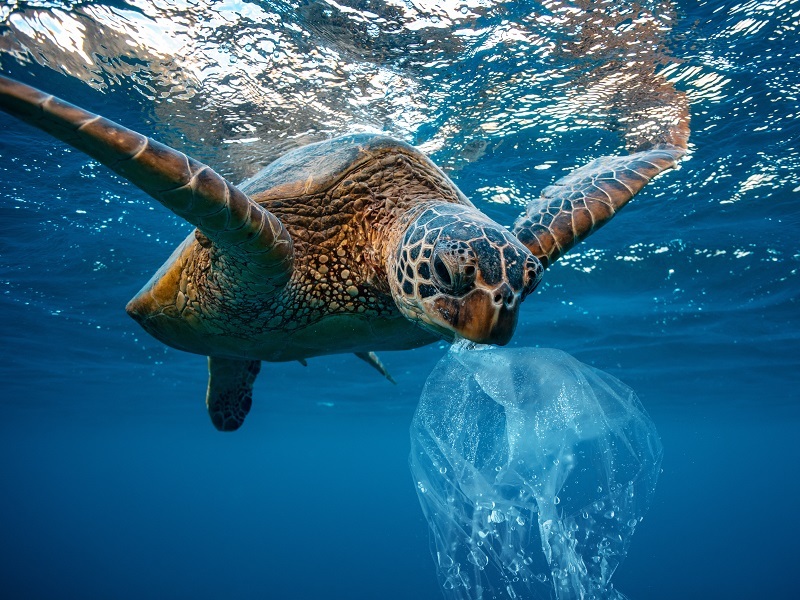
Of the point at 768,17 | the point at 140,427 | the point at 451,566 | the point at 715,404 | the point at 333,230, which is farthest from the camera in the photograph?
the point at 140,427

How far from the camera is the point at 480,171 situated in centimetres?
835

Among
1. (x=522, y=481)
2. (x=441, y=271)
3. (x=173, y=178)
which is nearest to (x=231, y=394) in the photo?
(x=522, y=481)

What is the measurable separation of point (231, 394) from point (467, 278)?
4187mm

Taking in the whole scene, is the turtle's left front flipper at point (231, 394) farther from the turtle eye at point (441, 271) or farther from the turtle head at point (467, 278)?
the turtle eye at point (441, 271)

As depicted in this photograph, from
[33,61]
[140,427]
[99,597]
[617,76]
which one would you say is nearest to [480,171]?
[617,76]

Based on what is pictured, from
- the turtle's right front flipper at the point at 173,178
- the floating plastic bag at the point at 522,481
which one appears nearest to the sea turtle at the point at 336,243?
the turtle's right front flipper at the point at 173,178

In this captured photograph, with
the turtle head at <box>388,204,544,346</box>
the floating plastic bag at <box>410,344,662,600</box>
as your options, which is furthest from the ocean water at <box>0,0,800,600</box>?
the turtle head at <box>388,204,544,346</box>

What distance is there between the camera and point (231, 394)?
210 inches

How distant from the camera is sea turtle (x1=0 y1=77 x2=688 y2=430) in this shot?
2.04 metres

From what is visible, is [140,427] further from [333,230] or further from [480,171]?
[333,230]

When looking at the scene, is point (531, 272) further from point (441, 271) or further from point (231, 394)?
point (231, 394)

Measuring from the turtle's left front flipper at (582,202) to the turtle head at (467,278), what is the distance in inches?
41.8

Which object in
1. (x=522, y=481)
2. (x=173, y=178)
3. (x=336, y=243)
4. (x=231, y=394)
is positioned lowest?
(x=522, y=481)

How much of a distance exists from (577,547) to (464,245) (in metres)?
3.55
